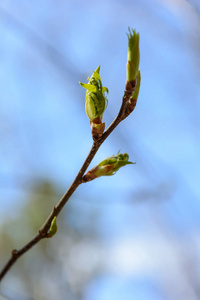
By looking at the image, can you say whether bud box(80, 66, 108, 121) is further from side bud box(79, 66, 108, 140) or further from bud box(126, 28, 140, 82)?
bud box(126, 28, 140, 82)

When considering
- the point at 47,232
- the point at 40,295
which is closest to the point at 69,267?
the point at 40,295

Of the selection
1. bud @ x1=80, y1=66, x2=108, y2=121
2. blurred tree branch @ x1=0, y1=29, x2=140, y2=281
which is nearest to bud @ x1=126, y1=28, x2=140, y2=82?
blurred tree branch @ x1=0, y1=29, x2=140, y2=281

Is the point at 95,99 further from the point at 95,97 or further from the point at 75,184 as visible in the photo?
the point at 75,184

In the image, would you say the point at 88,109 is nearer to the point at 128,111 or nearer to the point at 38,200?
the point at 128,111

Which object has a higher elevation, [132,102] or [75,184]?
[132,102]

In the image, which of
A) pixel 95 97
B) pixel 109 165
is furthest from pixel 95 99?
pixel 109 165
